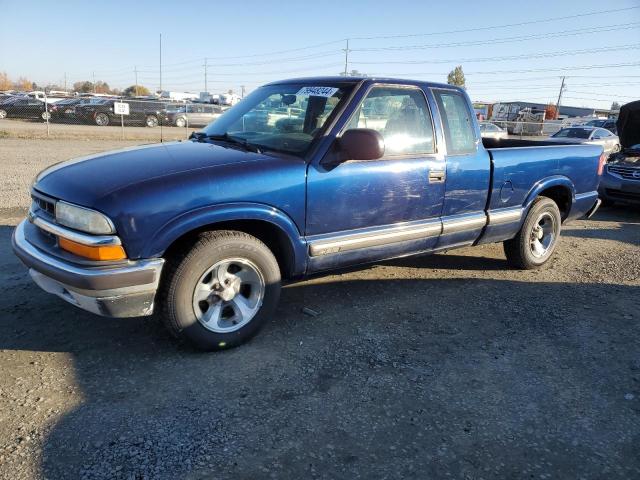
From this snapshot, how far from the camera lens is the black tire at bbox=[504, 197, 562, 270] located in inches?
209

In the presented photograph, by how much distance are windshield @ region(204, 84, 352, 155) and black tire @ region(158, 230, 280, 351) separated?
84 centimetres

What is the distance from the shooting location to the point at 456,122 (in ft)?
14.9

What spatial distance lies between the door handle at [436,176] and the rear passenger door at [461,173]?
77 mm

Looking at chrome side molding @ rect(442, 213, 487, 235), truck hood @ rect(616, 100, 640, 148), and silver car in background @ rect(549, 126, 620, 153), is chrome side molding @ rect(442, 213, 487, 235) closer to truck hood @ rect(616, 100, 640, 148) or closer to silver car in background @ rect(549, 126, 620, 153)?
truck hood @ rect(616, 100, 640, 148)

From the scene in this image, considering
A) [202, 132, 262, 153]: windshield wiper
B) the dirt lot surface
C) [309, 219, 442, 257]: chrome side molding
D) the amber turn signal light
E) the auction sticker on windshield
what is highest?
the auction sticker on windshield

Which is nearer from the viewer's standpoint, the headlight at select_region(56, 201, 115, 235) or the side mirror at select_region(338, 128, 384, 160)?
the headlight at select_region(56, 201, 115, 235)

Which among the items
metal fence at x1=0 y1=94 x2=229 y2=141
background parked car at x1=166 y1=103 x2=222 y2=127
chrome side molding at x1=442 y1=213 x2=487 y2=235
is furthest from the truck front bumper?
background parked car at x1=166 y1=103 x2=222 y2=127

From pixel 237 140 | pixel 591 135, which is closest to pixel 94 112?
pixel 591 135

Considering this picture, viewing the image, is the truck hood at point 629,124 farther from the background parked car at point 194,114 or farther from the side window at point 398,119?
the background parked car at point 194,114

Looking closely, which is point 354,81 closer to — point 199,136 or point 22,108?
point 199,136

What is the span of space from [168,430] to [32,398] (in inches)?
34.3

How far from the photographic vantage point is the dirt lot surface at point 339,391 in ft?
8.02

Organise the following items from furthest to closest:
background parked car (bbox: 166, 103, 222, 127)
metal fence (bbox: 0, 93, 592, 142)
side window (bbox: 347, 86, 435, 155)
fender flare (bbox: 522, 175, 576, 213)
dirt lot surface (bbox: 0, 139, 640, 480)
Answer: background parked car (bbox: 166, 103, 222, 127), metal fence (bbox: 0, 93, 592, 142), fender flare (bbox: 522, 175, 576, 213), side window (bbox: 347, 86, 435, 155), dirt lot surface (bbox: 0, 139, 640, 480)

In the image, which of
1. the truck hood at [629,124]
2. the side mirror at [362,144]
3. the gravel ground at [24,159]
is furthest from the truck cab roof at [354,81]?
the truck hood at [629,124]
